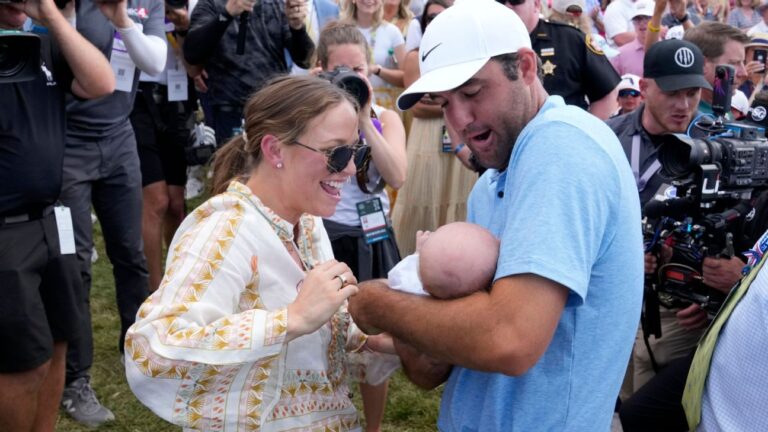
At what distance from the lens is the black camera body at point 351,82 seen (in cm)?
346

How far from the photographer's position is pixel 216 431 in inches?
87.0

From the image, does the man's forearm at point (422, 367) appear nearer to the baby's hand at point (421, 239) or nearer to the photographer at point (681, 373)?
the baby's hand at point (421, 239)

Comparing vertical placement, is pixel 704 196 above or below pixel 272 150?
below

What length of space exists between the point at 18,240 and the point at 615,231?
271 centimetres

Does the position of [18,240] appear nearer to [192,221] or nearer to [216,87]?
[192,221]

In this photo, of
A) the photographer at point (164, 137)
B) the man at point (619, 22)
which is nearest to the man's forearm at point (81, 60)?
the photographer at point (164, 137)

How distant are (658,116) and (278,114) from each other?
2.37 m

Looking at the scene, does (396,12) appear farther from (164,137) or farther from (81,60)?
(81,60)

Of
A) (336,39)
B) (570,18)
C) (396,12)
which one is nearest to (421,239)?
(336,39)

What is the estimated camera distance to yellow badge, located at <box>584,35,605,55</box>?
525 centimetres

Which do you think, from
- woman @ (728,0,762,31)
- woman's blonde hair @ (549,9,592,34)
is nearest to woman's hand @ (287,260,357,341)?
→ woman's blonde hair @ (549,9,592,34)

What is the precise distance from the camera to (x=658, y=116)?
13.5ft

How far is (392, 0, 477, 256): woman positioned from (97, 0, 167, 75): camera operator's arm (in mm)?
2007

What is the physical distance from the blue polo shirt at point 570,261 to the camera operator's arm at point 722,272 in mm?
1468
